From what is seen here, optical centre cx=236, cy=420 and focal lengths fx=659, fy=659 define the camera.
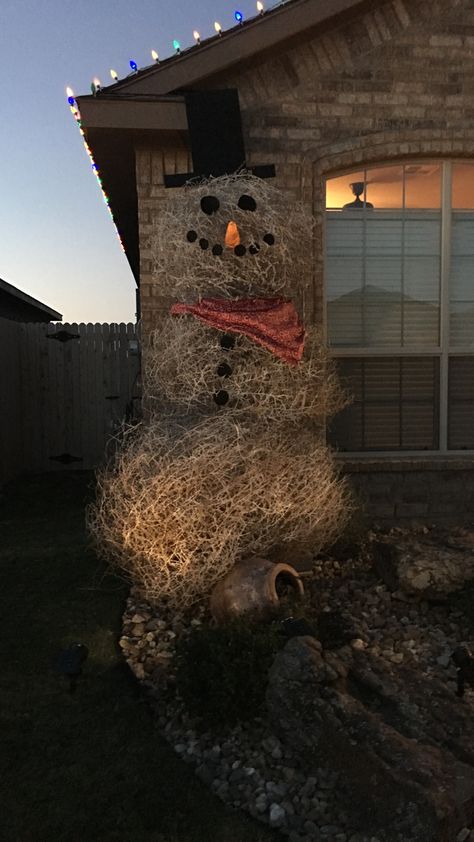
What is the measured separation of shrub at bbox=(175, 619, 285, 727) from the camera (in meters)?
2.66

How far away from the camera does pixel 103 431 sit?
823 centimetres

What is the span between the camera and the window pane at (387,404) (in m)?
5.52

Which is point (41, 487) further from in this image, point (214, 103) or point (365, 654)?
point (365, 654)

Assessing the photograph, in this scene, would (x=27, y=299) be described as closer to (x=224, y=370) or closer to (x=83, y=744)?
(x=224, y=370)

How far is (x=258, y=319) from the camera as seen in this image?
4.12 m

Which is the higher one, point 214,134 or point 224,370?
point 214,134

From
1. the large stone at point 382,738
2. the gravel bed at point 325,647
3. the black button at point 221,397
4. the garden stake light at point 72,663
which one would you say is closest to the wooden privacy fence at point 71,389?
the black button at point 221,397

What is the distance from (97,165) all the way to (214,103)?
1.25 metres

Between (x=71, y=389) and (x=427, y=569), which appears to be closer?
(x=427, y=569)

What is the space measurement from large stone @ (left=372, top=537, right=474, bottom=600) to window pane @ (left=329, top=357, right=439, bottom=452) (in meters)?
1.42

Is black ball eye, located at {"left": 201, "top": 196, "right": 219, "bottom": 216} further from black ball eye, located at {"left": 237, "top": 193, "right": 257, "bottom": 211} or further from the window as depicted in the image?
the window

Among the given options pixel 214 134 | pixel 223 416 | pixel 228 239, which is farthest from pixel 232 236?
pixel 214 134

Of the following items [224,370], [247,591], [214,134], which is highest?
[214,134]

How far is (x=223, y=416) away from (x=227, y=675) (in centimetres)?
164
